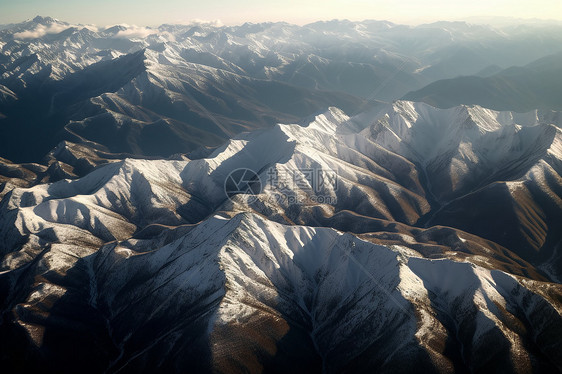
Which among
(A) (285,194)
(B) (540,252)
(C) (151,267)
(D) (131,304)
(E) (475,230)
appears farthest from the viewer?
(A) (285,194)

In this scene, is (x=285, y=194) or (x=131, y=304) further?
(x=285, y=194)

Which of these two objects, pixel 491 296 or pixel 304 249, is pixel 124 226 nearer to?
pixel 304 249

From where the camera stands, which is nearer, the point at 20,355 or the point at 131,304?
the point at 20,355

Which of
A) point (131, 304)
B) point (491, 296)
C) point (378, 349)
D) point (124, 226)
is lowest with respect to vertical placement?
point (124, 226)

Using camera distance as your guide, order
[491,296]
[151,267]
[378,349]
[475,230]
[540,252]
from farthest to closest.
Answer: [475,230] → [540,252] → [151,267] → [491,296] → [378,349]

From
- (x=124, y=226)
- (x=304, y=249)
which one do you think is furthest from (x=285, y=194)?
(x=124, y=226)

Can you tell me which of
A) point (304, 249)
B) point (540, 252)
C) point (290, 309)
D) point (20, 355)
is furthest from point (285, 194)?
point (20, 355)

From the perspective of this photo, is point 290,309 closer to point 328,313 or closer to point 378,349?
point 328,313

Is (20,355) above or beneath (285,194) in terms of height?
above

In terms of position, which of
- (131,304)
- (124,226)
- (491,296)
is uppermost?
(491,296)
